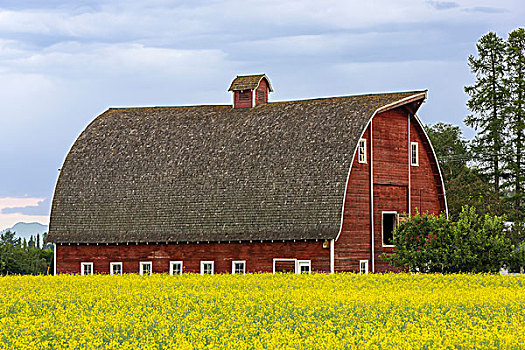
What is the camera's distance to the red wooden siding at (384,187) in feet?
160

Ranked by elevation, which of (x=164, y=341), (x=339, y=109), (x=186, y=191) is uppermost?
(x=339, y=109)

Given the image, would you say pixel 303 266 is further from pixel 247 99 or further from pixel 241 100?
pixel 241 100

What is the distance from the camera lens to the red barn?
159 feet

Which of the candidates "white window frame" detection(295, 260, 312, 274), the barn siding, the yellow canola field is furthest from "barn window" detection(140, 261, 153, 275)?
the yellow canola field

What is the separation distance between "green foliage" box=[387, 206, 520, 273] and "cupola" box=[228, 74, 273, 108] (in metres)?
15.5

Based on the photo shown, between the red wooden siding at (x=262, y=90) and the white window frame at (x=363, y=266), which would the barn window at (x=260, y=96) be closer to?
the red wooden siding at (x=262, y=90)

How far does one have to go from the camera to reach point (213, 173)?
51562 millimetres

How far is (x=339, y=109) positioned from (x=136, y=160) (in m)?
11.1

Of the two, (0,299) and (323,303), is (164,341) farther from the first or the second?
(0,299)

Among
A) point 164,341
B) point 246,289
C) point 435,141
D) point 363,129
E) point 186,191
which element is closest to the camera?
point 164,341

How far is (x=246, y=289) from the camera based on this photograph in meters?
32.2

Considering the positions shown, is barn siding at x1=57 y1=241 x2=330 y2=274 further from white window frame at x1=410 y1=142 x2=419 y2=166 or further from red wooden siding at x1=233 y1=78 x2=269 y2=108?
red wooden siding at x1=233 y1=78 x2=269 y2=108

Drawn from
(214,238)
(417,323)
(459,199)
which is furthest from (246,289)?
(459,199)

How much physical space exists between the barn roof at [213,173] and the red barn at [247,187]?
0.06 m
